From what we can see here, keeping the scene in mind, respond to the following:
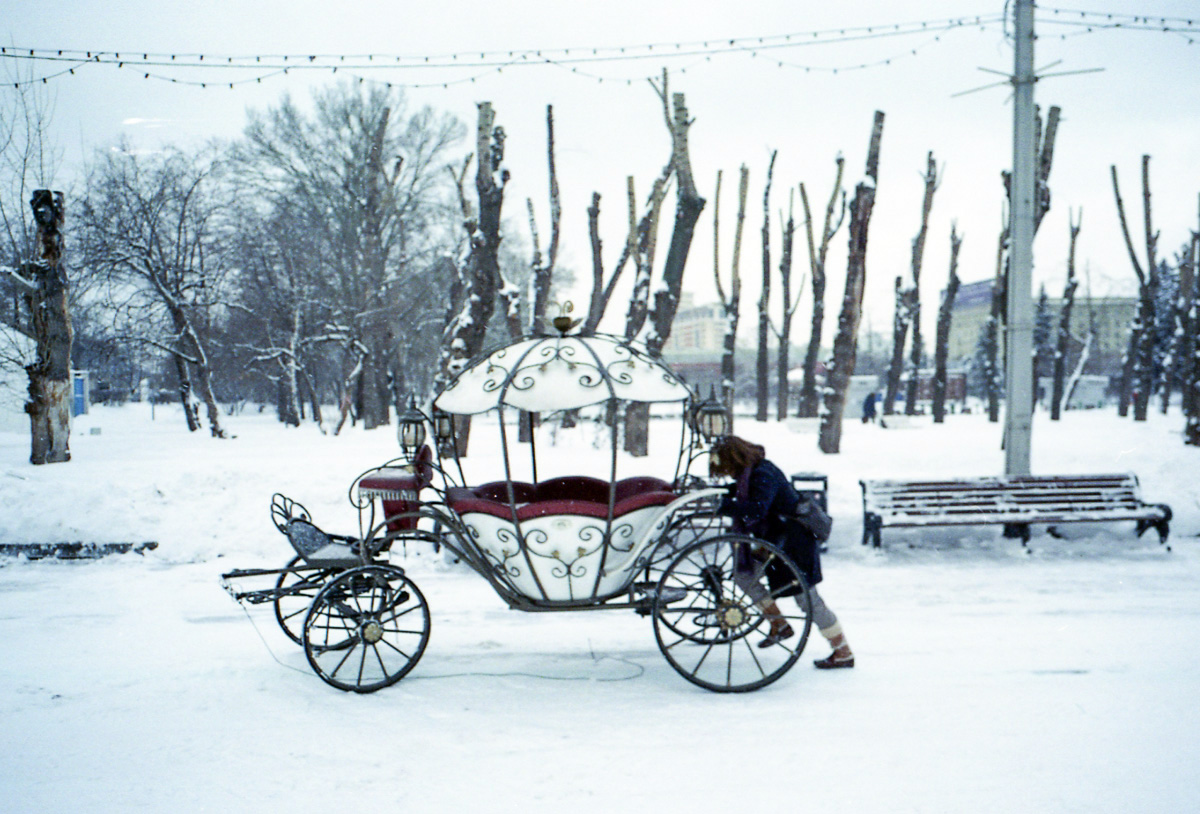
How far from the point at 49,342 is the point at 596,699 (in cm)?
1032

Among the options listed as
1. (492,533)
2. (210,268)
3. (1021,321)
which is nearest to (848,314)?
(1021,321)

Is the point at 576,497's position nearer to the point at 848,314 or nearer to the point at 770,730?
the point at 770,730

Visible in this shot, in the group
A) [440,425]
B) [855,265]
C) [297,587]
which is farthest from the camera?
[855,265]

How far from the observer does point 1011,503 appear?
862 centimetres

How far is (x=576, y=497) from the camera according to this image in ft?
19.3

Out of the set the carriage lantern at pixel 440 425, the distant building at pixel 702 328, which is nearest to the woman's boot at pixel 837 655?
the carriage lantern at pixel 440 425

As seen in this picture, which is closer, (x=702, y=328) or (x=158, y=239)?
(x=158, y=239)

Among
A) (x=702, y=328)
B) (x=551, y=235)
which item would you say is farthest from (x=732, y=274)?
(x=702, y=328)

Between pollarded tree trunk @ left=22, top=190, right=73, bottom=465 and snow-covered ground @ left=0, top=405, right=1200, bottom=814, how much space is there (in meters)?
2.59

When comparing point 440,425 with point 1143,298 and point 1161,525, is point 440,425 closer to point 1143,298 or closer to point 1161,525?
point 1161,525

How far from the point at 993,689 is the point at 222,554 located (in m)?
7.21

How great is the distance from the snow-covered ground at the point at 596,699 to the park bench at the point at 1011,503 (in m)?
0.29

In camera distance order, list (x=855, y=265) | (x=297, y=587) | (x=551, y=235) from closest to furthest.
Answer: (x=297, y=587)
(x=855, y=265)
(x=551, y=235)

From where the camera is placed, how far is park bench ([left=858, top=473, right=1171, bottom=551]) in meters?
8.35
